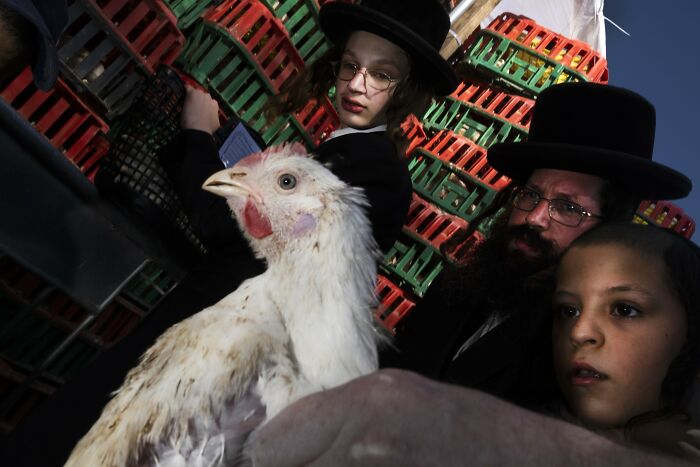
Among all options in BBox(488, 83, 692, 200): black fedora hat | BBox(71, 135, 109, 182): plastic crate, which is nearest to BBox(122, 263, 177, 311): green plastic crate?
BBox(71, 135, 109, 182): plastic crate

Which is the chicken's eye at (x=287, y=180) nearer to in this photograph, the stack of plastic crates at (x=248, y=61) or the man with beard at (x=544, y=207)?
the man with beard at (x=544, y=207)

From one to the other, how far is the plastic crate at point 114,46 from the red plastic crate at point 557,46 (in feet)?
5.39

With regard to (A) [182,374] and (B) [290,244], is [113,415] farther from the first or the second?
(B) [290,244]

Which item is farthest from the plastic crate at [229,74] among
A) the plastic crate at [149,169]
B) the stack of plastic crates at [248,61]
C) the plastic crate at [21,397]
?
the plastic crate at [21,397]

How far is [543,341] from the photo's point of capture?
887 mm

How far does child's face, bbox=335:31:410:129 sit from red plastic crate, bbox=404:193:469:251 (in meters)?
0.84

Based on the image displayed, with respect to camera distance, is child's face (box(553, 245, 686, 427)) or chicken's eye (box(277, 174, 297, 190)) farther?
chicken's eye (box(277, 174, 297, 190))

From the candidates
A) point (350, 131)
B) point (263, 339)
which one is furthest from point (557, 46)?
point (263, 339)

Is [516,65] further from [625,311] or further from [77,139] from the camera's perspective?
[625,311]

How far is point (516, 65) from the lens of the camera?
270 cm

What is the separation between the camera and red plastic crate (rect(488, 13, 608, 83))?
251 cm

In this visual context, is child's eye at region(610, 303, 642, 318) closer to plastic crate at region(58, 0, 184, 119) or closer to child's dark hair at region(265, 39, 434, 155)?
child's dark hair at region(265, 39, 434, 155)

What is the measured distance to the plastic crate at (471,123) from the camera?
2.43m

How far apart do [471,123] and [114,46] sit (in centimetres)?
154
